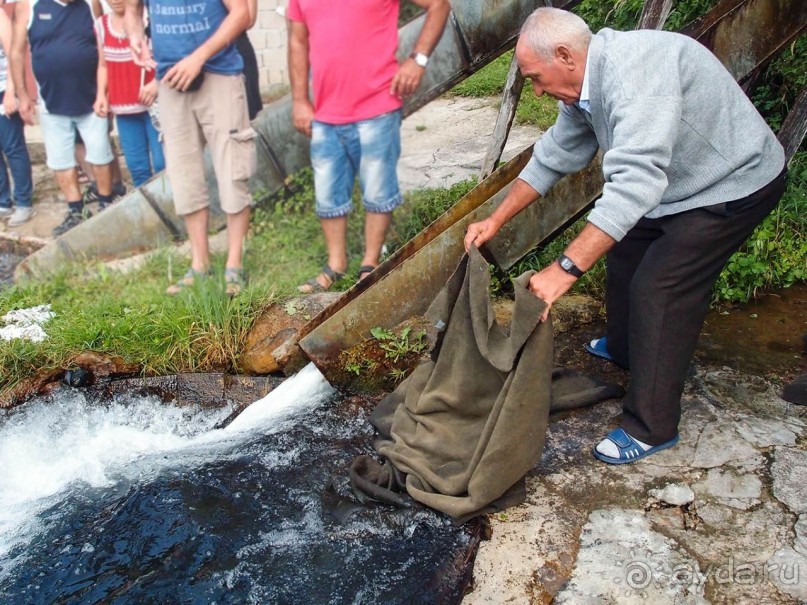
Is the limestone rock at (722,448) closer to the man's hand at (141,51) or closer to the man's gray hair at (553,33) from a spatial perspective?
the man's gray hair at (553,33)

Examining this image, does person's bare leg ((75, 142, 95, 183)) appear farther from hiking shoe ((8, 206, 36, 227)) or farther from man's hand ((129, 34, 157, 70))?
man's hand ((129, 34, 157, 70))

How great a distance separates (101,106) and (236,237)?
6.87 ft

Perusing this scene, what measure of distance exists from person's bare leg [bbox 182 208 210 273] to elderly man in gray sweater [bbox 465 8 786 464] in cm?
291

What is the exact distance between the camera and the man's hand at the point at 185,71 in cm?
537

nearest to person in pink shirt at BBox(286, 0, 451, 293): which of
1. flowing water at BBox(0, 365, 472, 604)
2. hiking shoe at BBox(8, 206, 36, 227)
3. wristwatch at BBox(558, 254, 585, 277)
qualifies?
flowing water at BBox(0, 365, 472, 604)

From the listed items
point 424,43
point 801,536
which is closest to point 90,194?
point 424,43

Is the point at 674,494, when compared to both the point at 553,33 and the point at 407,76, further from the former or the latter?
the point at 407,76

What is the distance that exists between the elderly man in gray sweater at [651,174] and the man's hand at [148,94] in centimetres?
406

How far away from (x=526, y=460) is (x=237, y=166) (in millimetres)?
3414

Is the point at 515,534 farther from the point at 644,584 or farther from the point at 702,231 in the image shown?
the point at 702,231

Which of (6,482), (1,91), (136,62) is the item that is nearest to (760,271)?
(6,482)

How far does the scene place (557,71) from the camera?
308 centimetres

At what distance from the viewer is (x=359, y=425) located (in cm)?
406

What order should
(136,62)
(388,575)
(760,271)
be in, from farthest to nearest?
(136,62) → (760,271) → (388,575)
